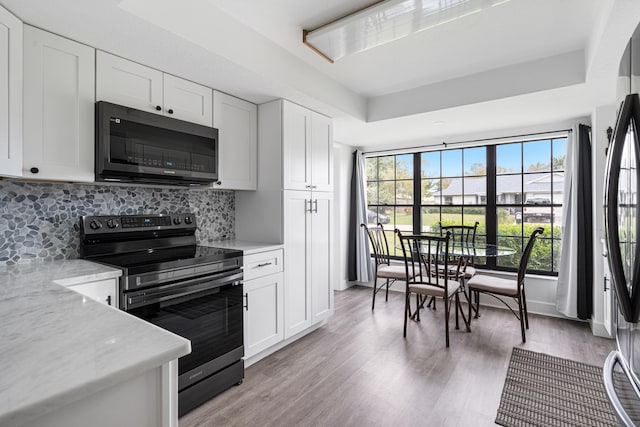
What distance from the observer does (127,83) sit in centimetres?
204

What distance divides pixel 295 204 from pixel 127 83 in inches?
59.7

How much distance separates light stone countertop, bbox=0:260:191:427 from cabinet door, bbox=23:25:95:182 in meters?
0.87

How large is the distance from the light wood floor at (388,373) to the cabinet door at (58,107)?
5.28 ft

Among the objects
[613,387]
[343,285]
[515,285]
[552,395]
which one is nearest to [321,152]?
[515,285]

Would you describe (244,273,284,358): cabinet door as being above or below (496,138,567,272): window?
below

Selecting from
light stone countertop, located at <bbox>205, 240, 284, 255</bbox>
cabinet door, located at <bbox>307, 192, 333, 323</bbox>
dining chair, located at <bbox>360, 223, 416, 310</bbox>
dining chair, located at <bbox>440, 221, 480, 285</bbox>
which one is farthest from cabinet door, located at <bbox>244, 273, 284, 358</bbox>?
dining chair, located at <bbox>440, 221, 480, 285</bbox>

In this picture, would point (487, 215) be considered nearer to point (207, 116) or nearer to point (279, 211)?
point (279, 211)

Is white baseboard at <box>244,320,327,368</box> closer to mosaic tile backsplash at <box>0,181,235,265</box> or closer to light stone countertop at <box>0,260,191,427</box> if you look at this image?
mosaic tile backsplash at <box>0,181,235,265</box>

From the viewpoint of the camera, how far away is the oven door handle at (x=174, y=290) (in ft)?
5.81

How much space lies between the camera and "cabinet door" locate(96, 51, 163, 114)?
6.34 feet

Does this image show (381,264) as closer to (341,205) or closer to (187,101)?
(341,205)

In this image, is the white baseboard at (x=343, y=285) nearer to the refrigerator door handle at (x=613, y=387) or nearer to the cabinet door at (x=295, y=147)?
the cabinet door at (x=295, y=147)

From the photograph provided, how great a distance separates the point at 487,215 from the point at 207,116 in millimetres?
3527


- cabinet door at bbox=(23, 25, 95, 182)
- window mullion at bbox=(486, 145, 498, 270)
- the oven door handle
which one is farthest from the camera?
window mullion at bbox=(486, 145, 498, 270)
